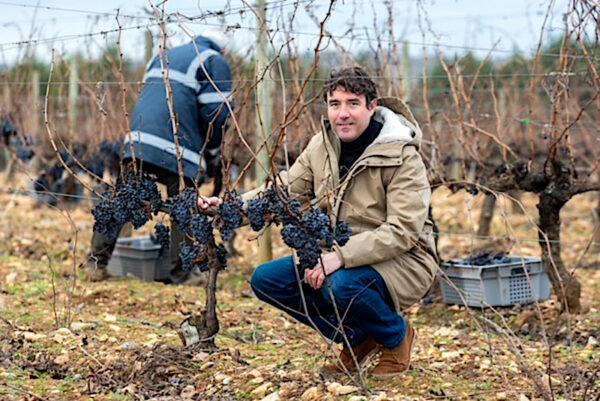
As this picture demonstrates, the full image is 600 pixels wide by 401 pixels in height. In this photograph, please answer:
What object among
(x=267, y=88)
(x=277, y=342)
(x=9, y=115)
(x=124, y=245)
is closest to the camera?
(x=277, y=342)

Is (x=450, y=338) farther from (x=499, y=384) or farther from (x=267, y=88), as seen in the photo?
(x=267, y=88)

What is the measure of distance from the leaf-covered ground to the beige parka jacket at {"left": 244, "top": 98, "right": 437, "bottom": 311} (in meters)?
0.25

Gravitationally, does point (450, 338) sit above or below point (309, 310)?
below

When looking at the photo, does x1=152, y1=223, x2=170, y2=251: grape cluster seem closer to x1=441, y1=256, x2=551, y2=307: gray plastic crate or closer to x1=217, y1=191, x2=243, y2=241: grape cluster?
x1=217, y1=191, x2=243, y2=241: grape cluster

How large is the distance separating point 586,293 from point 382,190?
10.0 ft

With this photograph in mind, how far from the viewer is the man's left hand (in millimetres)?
3533

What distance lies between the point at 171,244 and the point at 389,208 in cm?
256

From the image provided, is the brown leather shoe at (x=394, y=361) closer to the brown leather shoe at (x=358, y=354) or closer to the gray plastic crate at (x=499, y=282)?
the brown leather shoe at (x=358, y=354)

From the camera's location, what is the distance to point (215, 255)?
12.2 ft

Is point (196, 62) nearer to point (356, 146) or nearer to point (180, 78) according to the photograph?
point (180, 78)

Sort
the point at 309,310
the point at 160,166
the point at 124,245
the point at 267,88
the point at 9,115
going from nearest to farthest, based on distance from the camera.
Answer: the point at 309,310, the point at 160,166, the point at 267,88, the point at 124,245, the point at 9,115

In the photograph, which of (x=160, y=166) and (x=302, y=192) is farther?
(x=160, y=166)

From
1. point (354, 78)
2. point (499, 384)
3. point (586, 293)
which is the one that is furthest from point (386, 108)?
point (586, 293)

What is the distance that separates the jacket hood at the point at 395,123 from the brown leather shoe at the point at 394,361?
0.84 m
